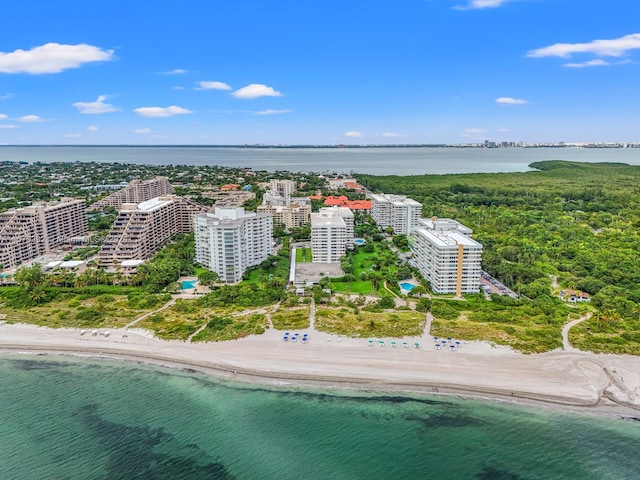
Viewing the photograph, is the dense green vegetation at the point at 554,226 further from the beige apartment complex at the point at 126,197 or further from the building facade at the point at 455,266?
the beige apartment complex at the point at 126,197

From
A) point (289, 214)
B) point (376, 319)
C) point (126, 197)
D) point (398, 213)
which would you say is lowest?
point (376, 319)

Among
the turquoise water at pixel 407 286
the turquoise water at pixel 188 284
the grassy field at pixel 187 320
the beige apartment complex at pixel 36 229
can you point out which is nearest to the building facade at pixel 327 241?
the turquoise water at pixel 407 286

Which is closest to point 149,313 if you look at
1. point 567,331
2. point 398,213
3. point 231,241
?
point 231,241

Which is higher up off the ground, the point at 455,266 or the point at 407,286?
the point at 455,266

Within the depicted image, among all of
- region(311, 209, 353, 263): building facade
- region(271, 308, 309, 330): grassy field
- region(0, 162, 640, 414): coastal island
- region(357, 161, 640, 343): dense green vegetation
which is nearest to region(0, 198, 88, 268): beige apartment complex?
region(0, 162, 640, 414): coastal island

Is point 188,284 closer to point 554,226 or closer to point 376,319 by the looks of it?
point 376,319
